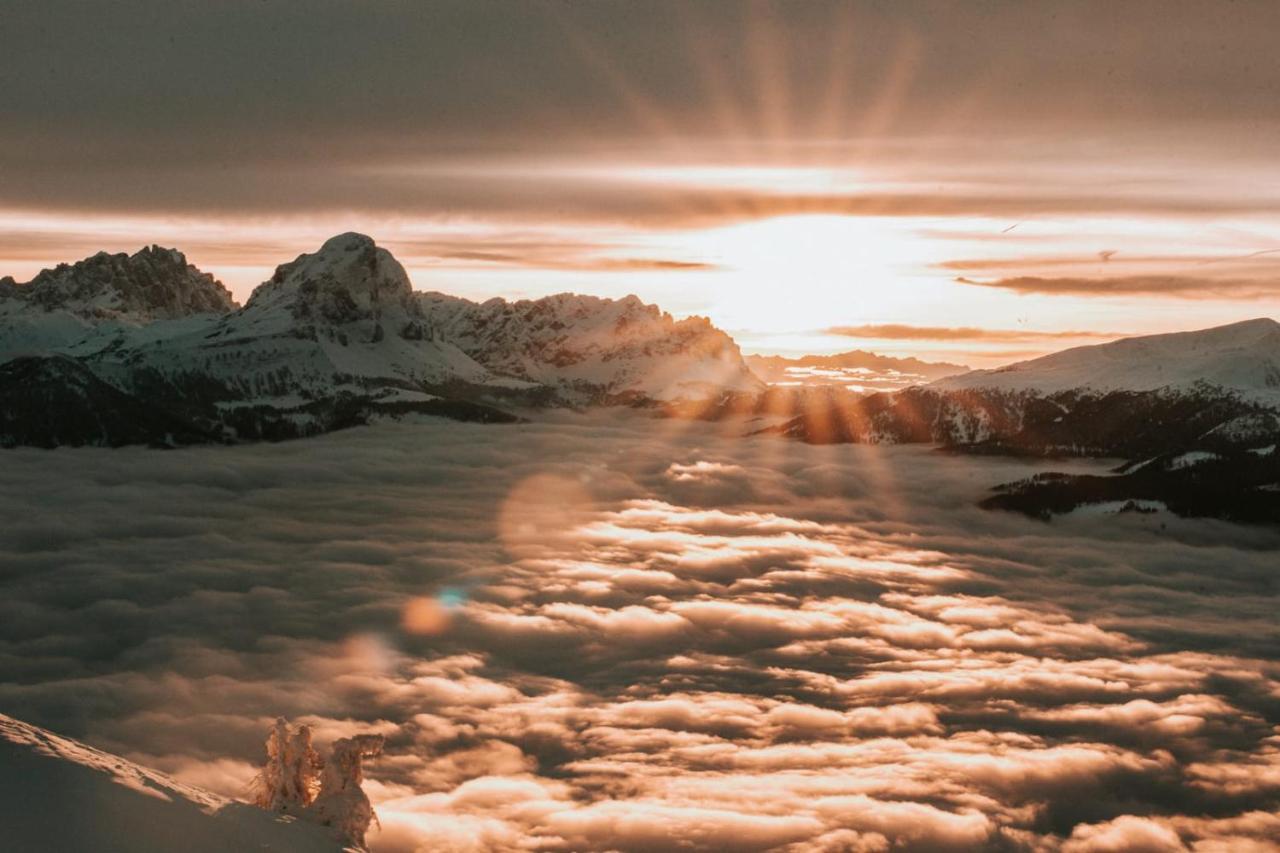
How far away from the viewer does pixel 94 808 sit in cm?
6844

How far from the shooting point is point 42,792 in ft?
222

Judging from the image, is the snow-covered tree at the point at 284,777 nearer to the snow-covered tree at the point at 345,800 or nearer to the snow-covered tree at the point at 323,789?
the snow-covered tree at the point at 323,789

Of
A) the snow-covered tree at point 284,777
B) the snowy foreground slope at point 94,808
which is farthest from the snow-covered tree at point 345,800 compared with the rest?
the snowy foreground slope at point 94,808

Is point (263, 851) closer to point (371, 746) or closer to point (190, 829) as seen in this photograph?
point (190, 829)

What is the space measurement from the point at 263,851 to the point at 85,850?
1346 cm

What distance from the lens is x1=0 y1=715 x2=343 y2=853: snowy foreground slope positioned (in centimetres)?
6581

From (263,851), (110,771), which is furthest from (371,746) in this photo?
(110,771)

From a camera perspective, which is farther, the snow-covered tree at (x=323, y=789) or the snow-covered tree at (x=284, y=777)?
the snow-covered tree at (x=284, y=777)

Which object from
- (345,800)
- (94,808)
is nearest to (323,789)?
(345,800)

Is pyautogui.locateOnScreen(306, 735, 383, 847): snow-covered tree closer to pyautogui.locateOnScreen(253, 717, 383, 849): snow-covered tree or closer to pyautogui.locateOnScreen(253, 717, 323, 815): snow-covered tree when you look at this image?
pyautogui.locateOnScreen(253, 717, 383, 849): snow-covered tree

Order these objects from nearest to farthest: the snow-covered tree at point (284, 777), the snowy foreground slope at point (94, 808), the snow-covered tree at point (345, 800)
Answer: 1. the snowy foreground slope at point (94, 808)
2. the snow-covered tree at point (345, 800)
3. the snow-covered tree at point (284, 777)

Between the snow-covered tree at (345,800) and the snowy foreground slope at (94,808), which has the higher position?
the snowy foreground slope at (94,808)

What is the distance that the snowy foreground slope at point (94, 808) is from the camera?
65812 mm

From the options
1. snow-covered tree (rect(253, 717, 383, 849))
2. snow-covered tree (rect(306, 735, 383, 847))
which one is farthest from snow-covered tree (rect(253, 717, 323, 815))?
snow-covered tree (rect(306, 735, 383, 847))
